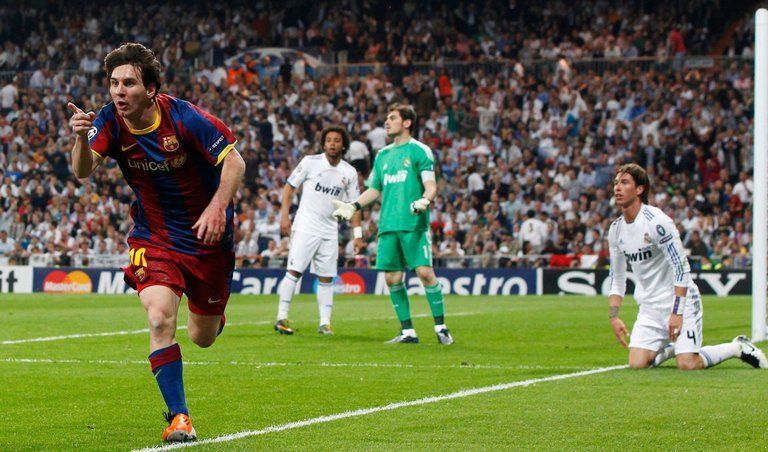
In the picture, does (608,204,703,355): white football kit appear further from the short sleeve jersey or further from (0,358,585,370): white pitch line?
the short sleeve jersey

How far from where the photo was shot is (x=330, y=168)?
50.7 ft

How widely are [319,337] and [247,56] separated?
24.3 m

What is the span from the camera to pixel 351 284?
2809 cm

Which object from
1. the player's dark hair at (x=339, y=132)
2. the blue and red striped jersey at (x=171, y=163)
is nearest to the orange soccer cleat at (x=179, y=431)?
the blue and red striped jersey at (x=171, y=163)

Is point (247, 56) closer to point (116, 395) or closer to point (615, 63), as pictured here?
point (615, 63)

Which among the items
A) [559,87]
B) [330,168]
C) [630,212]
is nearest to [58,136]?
[559,87]

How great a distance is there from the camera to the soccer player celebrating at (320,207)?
15.2 meters

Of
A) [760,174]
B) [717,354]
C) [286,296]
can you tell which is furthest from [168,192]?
[760,174]

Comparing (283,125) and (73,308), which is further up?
(283,125)

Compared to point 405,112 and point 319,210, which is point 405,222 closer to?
point 405,112

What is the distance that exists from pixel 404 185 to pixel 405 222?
40 centimetres

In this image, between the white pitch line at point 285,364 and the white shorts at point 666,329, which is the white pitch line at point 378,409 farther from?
the white pitch line at point 285,364

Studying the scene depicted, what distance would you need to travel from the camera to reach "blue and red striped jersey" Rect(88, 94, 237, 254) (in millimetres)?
6883

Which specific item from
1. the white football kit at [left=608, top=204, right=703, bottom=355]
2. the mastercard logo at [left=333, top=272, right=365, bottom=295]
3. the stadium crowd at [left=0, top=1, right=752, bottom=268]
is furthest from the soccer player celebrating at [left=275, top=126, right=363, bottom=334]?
the mastercard logo at [left=333, top=272, right=365, bottom=295]
